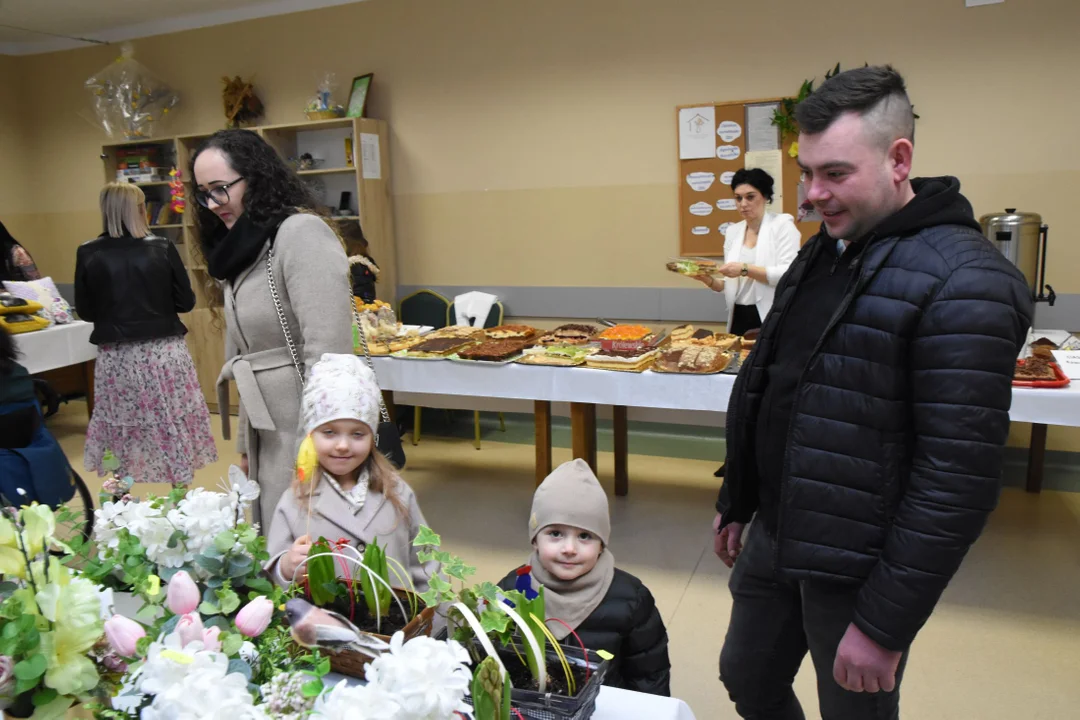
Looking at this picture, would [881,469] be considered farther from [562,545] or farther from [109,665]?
[109,665]

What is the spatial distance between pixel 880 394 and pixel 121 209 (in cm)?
340

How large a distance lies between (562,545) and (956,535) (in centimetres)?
79

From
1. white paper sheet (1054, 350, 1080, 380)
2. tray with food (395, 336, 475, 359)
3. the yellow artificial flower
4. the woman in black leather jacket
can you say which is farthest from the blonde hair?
white paper sheet (1054, 350, 1080, 380)

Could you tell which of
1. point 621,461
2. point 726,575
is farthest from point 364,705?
point 621,461

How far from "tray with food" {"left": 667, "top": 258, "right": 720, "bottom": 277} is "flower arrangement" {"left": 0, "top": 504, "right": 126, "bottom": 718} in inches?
124

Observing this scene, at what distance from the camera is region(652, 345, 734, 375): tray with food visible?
3273mm

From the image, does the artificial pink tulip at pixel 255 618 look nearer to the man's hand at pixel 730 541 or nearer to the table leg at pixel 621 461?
the man's hand at pixel 730 541

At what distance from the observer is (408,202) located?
5.78m

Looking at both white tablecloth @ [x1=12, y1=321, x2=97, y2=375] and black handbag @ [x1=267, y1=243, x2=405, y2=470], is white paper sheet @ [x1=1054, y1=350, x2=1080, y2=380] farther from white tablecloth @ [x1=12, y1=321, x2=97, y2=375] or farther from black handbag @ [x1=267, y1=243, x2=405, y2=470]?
white tablecloth @ [x1=12, y1=321, x2=97, y2=375]

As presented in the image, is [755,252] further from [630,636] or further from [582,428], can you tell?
[630,636]

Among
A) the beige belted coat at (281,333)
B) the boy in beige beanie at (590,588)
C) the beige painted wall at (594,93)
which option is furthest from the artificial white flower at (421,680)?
the beige painted wall at (594,93)

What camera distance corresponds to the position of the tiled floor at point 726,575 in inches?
98.8

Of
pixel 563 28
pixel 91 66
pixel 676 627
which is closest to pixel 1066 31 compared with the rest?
pixel 563 28

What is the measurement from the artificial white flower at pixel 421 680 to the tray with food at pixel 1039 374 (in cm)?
266
